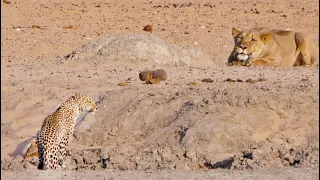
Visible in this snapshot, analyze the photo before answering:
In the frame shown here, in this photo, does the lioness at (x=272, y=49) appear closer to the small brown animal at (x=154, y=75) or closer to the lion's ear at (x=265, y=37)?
the lion's ear at (x=265, y=37)

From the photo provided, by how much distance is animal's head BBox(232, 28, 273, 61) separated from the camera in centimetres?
1420

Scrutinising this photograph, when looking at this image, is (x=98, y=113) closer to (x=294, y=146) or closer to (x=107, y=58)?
(x=294, y=146)

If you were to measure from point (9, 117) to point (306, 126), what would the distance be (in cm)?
309

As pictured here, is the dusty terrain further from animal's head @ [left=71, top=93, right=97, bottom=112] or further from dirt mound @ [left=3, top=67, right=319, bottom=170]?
animal's head @ [left=71, top=93, right=97, bottom=112]

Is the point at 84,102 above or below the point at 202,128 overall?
above

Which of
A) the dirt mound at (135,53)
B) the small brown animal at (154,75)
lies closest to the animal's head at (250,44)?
the dirt mound at (135,53)

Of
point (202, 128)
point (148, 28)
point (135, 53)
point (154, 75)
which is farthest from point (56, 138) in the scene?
point (148, 28)

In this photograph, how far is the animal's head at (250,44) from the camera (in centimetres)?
1420

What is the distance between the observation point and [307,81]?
1118 cm

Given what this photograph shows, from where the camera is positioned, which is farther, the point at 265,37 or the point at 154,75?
the point at 265,37

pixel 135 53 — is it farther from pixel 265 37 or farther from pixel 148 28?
pixel 148 28

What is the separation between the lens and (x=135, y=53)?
46.8ft

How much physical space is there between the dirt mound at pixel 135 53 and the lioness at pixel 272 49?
2.42ft

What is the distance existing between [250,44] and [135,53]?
1.48 metres
